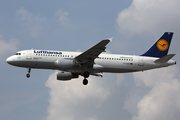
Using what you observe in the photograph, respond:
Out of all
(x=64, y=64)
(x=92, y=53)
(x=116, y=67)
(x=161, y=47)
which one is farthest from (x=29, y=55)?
(x=161, y=47)

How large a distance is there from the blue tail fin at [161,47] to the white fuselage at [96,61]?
1.86m

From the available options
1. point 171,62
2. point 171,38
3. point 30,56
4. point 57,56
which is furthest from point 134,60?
point 30,56

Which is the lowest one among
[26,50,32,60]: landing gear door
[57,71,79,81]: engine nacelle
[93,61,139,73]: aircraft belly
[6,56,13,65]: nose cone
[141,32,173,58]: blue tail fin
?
[57,71,79,81]: engine nacelle

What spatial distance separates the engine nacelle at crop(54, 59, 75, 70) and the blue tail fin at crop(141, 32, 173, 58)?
1313 cm

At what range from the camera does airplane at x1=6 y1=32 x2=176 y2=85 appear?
4131 centimetres

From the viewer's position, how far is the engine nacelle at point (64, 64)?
40.9 metres

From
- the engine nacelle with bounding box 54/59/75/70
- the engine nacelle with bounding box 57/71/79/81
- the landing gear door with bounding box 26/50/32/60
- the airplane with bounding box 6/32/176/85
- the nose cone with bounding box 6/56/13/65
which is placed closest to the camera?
the engine nacelle with bounding box 54/59/75/70

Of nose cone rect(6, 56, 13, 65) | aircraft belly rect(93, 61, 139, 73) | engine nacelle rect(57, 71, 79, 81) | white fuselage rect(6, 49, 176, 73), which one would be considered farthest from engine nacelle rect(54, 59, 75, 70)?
nose cone rect(6, 56, 13, 65)

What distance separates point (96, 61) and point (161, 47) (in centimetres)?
1200

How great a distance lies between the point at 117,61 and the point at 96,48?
595 cm

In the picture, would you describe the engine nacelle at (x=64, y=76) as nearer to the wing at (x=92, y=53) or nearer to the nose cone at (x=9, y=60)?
the wing at (x=92, y=53)

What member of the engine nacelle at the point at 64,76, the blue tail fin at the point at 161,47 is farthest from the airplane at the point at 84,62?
the blue tail fin at the point at 161,47

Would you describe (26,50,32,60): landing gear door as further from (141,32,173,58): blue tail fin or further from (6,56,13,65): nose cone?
(141,32,173,58): blue tail fin

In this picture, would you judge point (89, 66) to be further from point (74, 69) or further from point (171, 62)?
point (171, 62)
